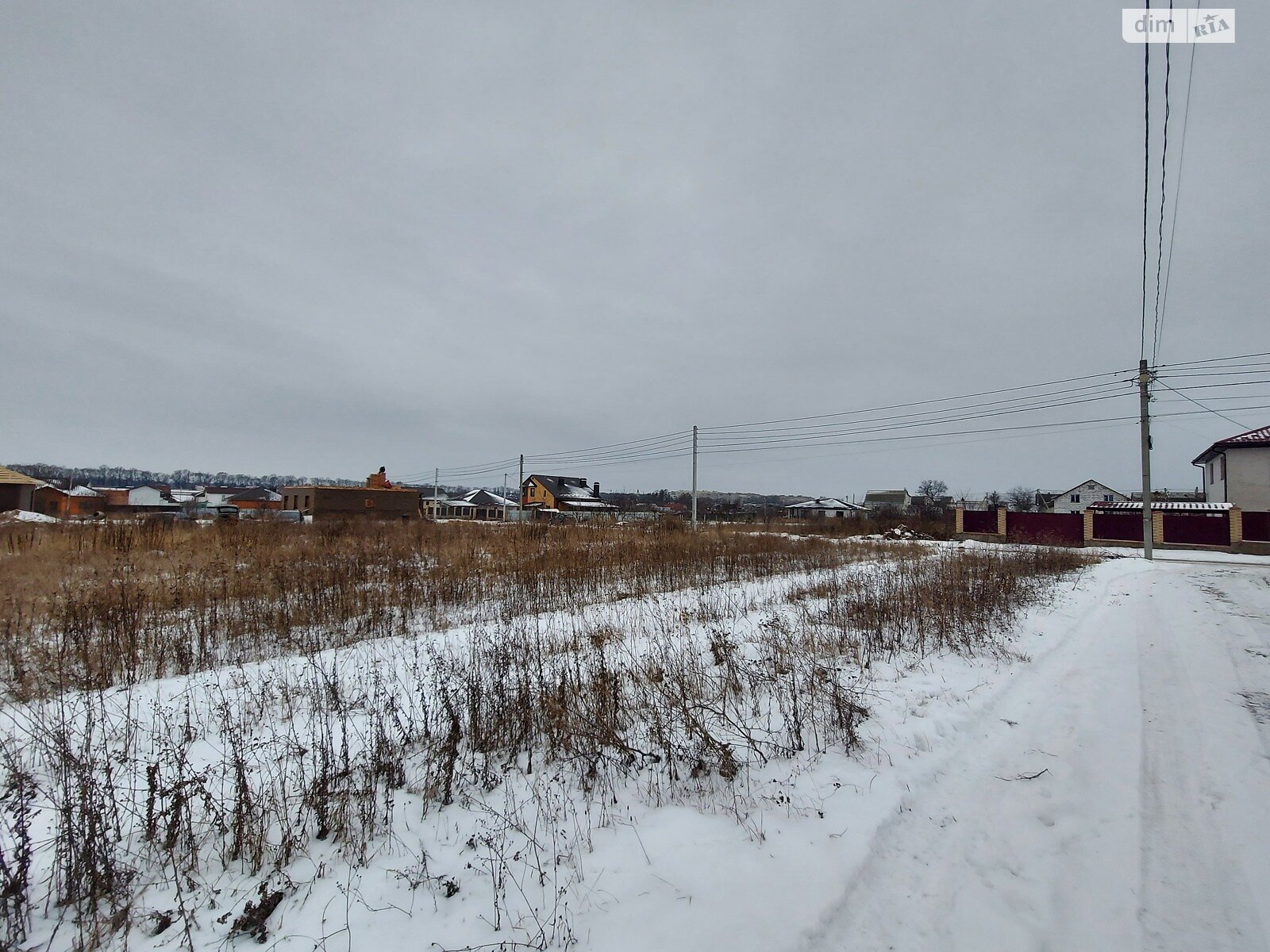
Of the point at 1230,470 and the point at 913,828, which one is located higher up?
the point at 1230,470

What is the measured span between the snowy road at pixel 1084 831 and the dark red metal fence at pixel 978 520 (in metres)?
30.2

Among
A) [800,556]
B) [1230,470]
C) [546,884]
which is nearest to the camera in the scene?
[546,884]

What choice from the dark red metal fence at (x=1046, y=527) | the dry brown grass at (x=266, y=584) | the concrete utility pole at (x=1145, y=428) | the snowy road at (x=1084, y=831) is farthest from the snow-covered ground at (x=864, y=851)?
the dark red metal fence at (x=1046, y=527)

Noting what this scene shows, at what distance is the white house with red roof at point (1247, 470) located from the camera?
26734 millimetres

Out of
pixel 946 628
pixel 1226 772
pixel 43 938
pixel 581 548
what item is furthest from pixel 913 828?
pixel 581 548

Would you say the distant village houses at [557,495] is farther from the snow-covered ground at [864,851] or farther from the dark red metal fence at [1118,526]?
the snow-covered ground at [864,851]

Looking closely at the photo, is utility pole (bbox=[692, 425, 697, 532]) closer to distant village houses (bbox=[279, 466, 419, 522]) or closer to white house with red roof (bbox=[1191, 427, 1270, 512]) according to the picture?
distant village houses (bbox=[279, 466, 419, 522])

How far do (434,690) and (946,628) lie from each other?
6.04 m

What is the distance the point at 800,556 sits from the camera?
15500mm

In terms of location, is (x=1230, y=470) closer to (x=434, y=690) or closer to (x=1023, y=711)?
(x=1023, y=711)

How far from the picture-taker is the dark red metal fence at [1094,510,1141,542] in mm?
26016

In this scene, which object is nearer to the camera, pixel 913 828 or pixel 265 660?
pixel 913 828

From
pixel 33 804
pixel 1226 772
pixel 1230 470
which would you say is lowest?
pixel 33 804

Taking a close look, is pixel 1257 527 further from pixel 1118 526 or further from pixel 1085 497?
pixel 1085 497
